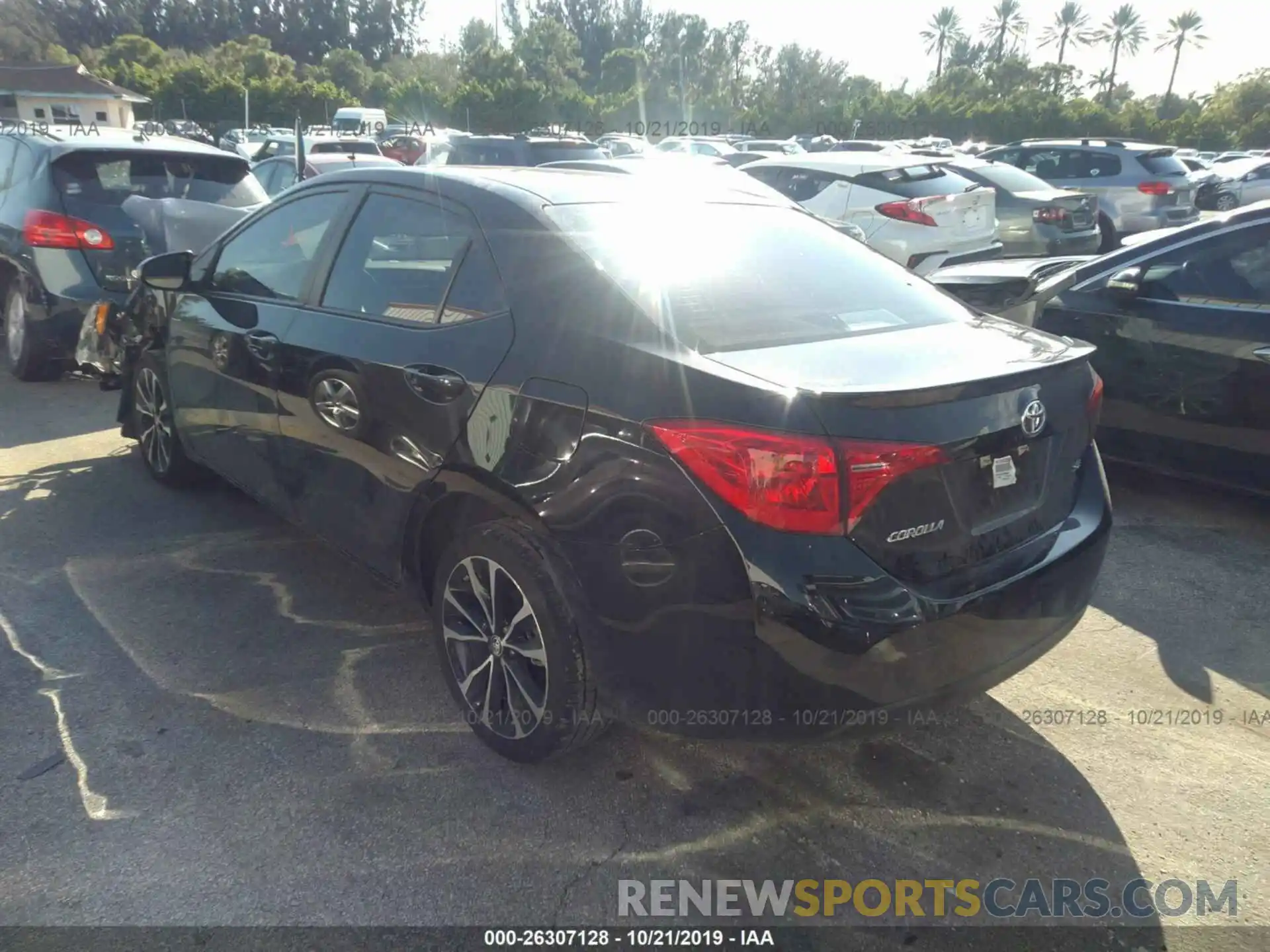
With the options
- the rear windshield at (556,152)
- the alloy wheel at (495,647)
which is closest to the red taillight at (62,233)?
the alloy wheel at (495,647)

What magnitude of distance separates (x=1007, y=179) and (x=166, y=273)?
10.3 meters

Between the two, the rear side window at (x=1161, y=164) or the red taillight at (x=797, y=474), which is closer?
the red taillight at (x=797, y=474)

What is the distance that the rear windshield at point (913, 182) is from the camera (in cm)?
1009

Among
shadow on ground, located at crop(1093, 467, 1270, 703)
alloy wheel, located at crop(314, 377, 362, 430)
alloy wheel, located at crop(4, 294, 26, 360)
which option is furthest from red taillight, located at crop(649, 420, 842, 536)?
alloy wheel, located at crop(4, 294, 26, 360)

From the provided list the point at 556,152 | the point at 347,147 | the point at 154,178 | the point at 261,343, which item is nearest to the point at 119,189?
the point at 154,178

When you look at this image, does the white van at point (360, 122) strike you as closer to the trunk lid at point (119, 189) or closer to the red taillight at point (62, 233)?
the trunk lid at point (119, 189)

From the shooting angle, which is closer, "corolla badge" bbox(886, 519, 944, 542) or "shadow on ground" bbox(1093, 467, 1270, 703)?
"corolla badge" bbox(886, 519, 944, 542)

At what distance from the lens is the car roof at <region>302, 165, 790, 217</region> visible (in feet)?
10.4

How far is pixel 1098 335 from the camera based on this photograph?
5164mm

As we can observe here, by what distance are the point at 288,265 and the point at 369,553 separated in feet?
4.09

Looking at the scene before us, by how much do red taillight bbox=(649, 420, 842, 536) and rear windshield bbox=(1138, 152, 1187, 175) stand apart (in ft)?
47.2

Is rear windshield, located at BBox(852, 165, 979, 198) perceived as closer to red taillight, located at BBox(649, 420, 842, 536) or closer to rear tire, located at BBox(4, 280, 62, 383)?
rear tire, located at BBox(4, 280, 62, 383)

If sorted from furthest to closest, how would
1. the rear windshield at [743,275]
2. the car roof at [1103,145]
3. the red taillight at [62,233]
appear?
the car roof at [1103,145] < the red taillight at [62,233] < the rear windshield at [743,275]

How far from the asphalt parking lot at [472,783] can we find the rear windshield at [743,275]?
1.20 m
